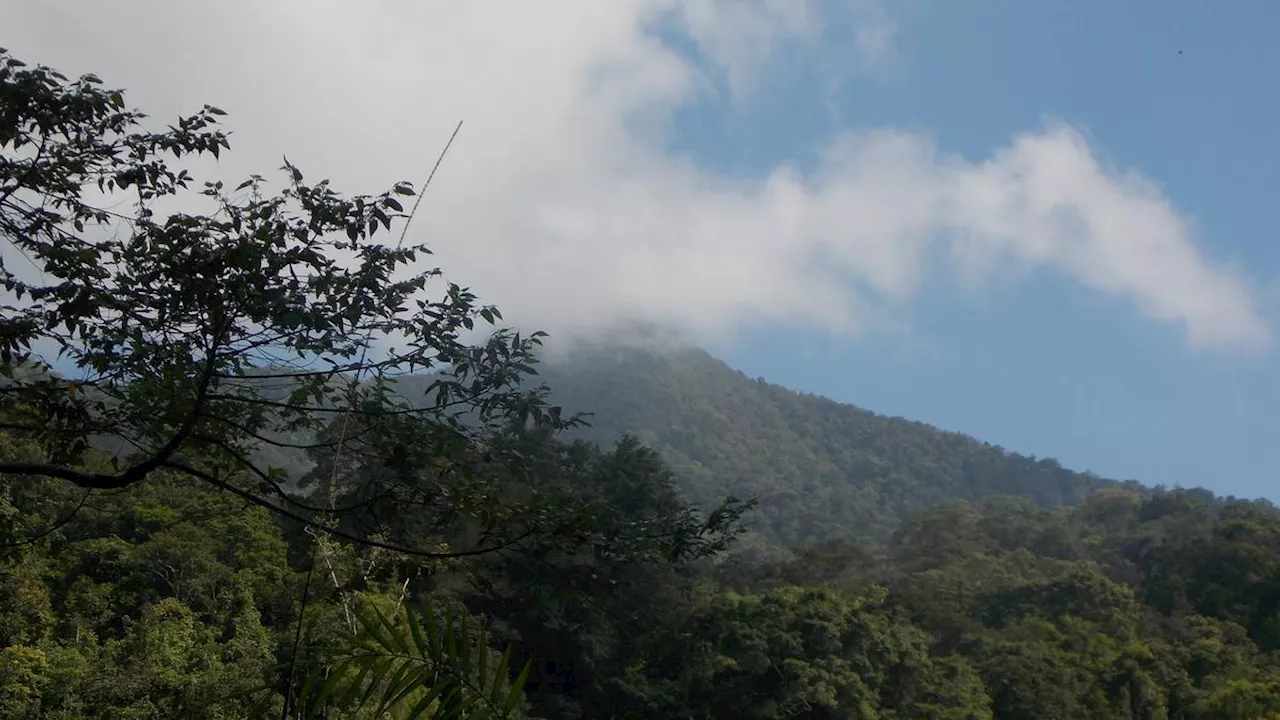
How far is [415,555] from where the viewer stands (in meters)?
3.97

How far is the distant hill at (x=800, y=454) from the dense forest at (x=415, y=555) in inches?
936

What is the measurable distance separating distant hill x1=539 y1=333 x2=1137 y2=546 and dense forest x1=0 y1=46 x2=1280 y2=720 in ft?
78.0

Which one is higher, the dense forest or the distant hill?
the distant hill

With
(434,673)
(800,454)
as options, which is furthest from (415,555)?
(800,454)

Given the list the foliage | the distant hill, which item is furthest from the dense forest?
the distant hill

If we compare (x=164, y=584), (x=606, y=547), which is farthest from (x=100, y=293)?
(x=164, y=584)

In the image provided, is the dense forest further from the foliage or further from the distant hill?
the distant hill

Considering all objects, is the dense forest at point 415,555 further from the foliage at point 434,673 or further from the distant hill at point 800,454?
the distant hill at point 800,454

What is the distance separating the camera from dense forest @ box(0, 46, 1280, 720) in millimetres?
3463

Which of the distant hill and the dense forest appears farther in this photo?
the distant hill

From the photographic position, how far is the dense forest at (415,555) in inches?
136

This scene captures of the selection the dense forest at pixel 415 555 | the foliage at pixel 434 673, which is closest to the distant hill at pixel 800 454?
the dense forest at pixel 415 555

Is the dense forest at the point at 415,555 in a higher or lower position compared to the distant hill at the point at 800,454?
lower

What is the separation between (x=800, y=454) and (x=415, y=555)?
95.2m
